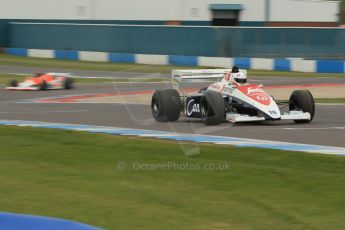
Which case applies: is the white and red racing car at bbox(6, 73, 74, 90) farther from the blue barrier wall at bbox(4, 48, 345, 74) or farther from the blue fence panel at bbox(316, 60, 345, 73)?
the blue fence panel at bbox(316, 60, 345, 73)

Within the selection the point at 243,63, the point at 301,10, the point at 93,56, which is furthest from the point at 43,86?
the point at 301,10

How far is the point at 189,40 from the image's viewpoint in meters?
33.9

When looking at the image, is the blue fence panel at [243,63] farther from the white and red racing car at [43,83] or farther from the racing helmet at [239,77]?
the racing helmet at [239,77]

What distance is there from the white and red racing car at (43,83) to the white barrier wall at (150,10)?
1987cm

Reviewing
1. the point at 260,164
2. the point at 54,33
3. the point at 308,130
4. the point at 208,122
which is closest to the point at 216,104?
the point at 208,122

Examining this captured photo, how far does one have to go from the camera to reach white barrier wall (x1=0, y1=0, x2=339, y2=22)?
43.1 meters

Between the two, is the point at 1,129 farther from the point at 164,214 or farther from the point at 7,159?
the point at 164,214

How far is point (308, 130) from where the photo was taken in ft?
39.3

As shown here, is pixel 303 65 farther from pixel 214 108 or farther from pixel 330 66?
pixel 214 108

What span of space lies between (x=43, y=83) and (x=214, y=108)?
11.2 metres

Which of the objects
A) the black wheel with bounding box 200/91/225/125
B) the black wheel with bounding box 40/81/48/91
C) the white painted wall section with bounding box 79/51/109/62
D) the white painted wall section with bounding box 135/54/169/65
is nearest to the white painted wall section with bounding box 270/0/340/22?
the white painted wall section with bounding box 79/51/109/62

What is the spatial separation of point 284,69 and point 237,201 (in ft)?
80.7

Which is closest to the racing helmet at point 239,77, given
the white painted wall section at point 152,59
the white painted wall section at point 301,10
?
the white painted wall section at point 152,59

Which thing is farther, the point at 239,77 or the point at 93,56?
the point at 93,56
